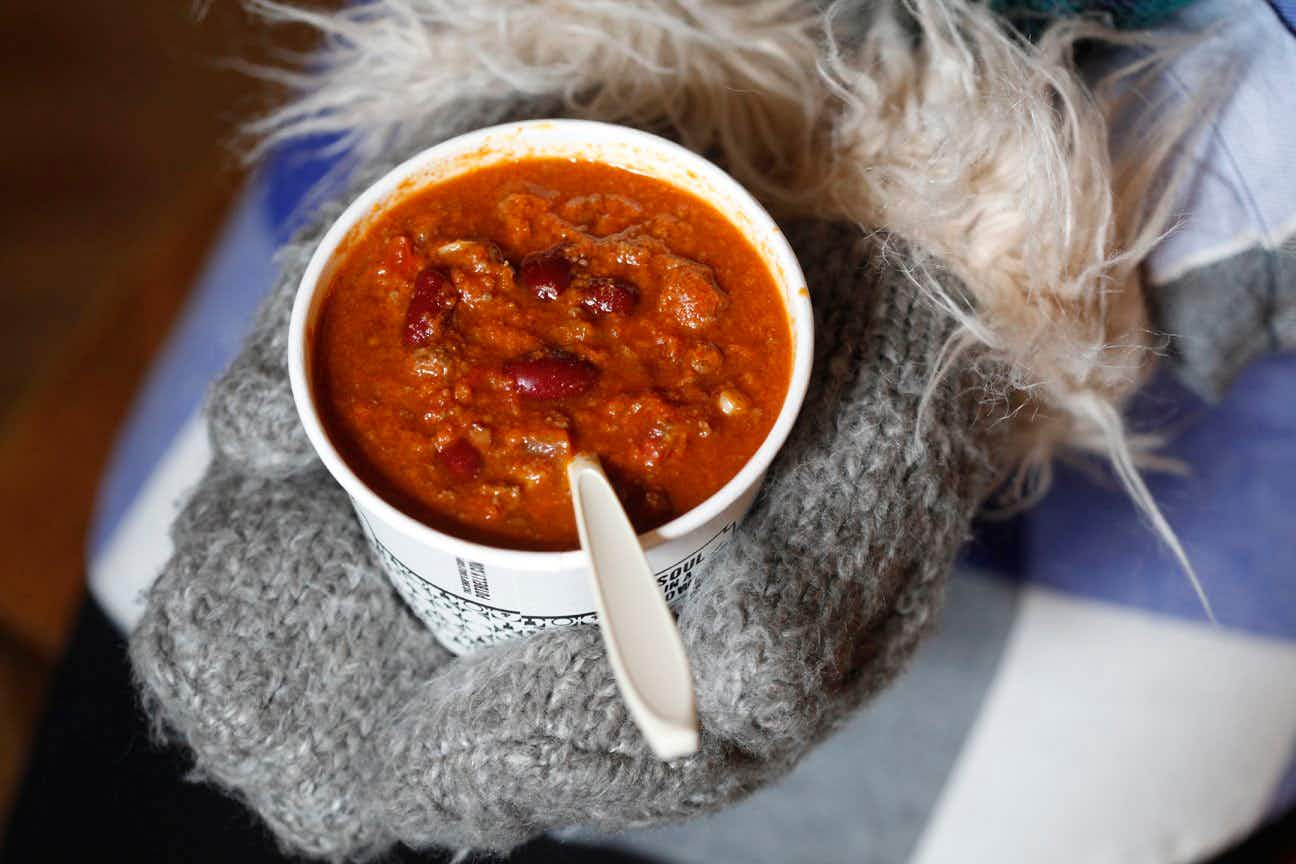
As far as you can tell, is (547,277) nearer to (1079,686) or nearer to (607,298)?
(607,298)

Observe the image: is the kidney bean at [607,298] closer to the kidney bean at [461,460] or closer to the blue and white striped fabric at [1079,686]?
the kidney bean at [461,460]

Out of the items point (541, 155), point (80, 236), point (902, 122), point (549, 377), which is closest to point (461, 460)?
point (549, 377)

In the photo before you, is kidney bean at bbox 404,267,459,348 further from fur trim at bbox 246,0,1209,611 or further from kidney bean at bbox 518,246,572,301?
fur trim at bbox 246,0,1209,611

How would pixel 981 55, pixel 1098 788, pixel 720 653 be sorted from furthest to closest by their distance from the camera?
pixel 1098 788 < pixel 981 55 < pixel 720 653

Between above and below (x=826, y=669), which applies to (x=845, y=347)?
above

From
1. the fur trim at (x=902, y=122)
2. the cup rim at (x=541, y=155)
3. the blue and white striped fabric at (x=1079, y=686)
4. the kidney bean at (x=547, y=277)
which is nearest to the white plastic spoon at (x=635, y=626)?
the cup rim at (x=541, y=155)

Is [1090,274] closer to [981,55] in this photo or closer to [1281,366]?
[981,55]

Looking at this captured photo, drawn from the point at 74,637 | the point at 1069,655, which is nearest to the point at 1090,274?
the point at 1069,655
